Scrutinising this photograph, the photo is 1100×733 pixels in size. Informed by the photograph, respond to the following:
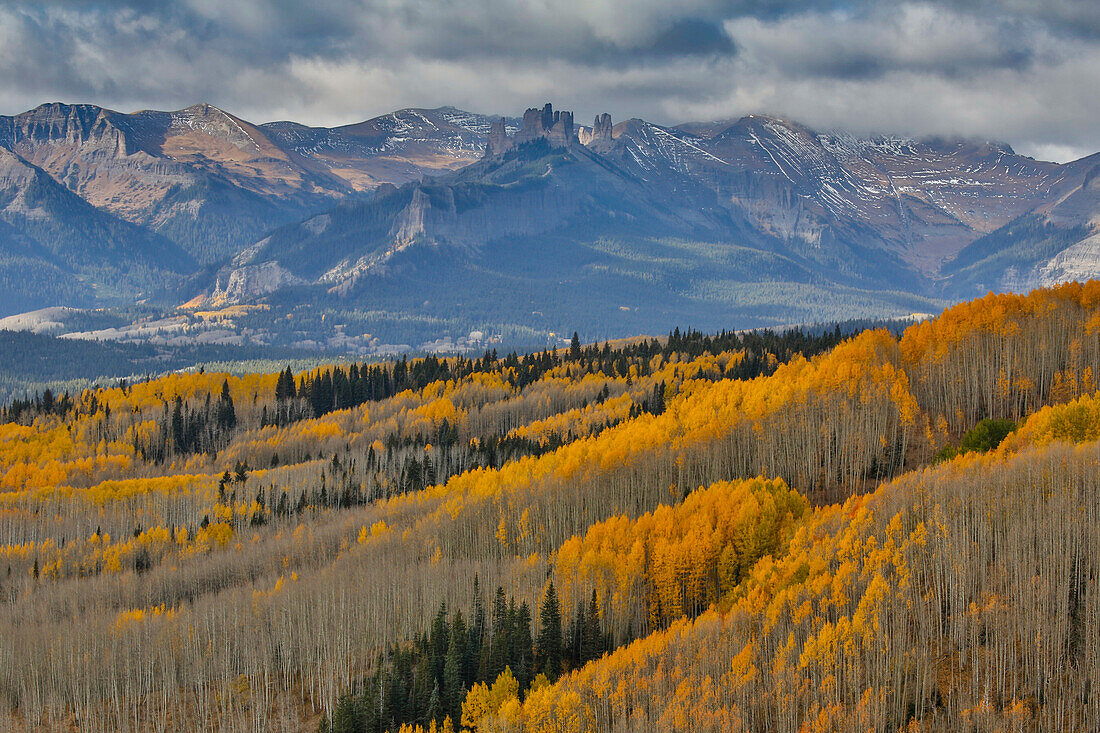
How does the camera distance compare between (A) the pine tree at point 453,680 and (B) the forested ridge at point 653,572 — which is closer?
(B) the forested ridge at point 653,572

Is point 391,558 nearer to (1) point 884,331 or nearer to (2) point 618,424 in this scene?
(2) point 618,424

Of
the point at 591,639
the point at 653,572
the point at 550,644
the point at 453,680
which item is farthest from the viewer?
the point at 653,572

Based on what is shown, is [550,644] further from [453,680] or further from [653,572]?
[653,572]

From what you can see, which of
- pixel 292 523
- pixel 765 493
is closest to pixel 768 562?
pixel 765 493

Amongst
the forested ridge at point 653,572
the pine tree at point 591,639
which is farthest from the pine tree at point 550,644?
the pine tree at point 591,639

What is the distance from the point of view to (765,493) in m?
122

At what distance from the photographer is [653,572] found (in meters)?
111

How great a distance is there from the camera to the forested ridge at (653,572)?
254 ft

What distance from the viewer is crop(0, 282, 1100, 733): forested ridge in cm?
7738

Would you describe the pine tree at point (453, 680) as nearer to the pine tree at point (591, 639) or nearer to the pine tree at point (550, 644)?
the pine tree at point (550, 644)

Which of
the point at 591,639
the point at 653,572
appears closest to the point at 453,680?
the point at 591,639

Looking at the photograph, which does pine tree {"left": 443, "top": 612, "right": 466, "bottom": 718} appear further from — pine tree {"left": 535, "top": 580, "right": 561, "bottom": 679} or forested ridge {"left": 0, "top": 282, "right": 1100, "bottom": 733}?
pine tree {"left": 535, "top": 580, "right": 561, "bottom": 679}

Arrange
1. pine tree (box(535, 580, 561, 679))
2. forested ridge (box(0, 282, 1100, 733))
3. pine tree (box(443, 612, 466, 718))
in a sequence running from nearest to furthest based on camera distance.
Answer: forested ridge (box(0, 282, 1100, 733)) → pine tree (box(443, 612, 466, 718)) → pine tree (box(535, 580, 561, 679))

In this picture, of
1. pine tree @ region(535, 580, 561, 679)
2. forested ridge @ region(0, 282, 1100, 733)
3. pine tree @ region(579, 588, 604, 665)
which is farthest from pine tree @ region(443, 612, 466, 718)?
pine tree @ region(579, 588, 604, 665)
